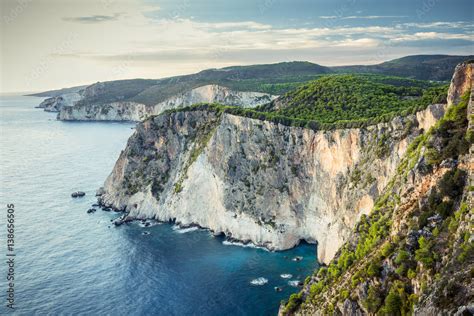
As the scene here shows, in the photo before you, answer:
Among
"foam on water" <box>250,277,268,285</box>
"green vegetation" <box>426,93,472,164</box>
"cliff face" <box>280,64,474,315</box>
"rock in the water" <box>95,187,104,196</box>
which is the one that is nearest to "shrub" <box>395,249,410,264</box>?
"cliff face" <box>280,64,474,315</box>

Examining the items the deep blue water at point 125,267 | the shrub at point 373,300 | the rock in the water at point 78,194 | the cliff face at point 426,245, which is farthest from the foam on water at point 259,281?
the rock in the water at point 78,194

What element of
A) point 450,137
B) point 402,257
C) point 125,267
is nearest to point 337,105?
point 125,267

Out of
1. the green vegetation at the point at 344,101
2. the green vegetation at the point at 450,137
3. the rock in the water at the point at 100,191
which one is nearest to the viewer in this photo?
the green vegetation at the point at 450,137

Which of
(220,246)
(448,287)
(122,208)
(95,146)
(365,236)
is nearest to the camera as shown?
(448,287)

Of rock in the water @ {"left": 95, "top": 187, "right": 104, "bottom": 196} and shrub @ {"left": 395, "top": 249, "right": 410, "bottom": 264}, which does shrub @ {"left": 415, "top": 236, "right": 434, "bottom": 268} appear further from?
rock in the water @ {"left": 95, "top": 187, "right": 104, "bottom": 196}

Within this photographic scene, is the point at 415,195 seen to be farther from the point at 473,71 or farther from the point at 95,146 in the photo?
the point at 95,146

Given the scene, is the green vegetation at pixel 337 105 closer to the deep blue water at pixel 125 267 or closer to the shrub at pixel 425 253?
the deep blue water at pixel 125 267

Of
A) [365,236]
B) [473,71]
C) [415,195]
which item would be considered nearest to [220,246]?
[365,236]
